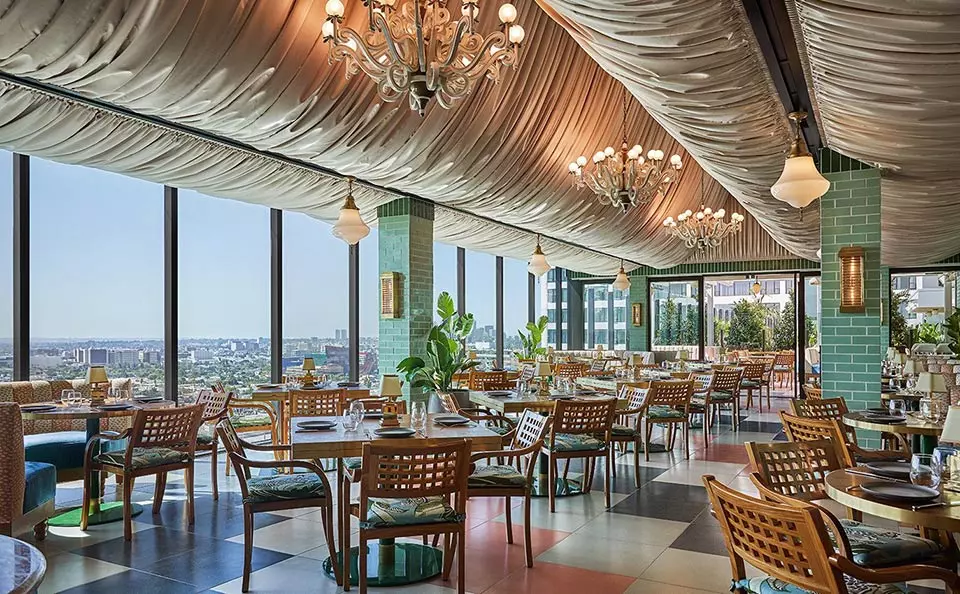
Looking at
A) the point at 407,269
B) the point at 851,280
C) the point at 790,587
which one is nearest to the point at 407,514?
the point at 790,587

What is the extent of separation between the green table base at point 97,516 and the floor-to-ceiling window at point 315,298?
150 inches

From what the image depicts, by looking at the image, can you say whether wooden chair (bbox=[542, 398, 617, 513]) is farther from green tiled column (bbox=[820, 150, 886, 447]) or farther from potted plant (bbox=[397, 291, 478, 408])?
potted plant (bbox=[397, 291, 478, 408])

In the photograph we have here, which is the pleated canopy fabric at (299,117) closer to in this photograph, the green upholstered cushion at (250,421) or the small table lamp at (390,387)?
the small table lamp at (390,387)

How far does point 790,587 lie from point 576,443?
3035 mm

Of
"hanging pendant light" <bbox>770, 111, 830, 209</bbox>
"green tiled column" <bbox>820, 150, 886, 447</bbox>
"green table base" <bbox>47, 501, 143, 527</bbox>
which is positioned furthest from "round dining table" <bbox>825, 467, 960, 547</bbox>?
"green table base" <bbox>47, 501, 143, 527</bbox>

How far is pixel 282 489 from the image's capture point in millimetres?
3980

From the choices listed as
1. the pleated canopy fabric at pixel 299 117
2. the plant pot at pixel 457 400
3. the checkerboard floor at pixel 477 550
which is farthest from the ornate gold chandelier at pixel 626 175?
the checkerboard floor at pixel 477 550

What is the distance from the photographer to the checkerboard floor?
3.94m

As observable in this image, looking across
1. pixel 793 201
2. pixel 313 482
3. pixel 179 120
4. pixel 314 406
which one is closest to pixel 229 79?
pixel 179 120

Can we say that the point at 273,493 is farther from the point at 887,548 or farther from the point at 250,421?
the point at 250,421

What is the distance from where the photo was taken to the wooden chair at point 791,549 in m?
2.20

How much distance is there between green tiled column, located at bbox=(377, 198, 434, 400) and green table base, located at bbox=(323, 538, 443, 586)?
4.47 meters

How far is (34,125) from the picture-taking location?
5.27 meters

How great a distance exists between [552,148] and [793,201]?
4061 millimetres
